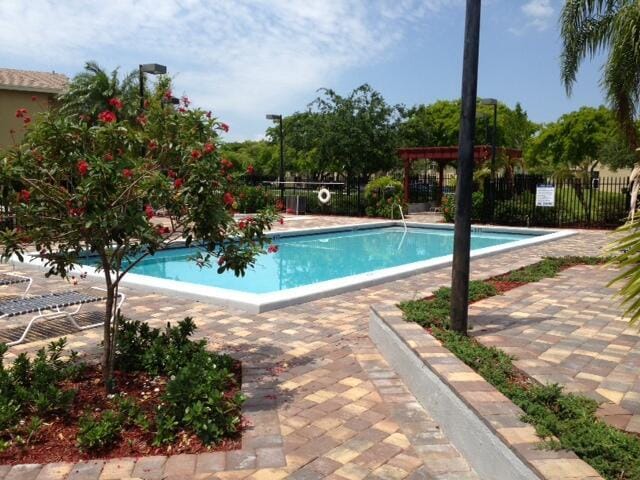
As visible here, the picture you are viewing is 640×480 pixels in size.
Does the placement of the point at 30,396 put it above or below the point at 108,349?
below

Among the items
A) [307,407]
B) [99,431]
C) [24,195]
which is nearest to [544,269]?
[307,407]

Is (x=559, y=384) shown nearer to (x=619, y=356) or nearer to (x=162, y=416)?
(x=619, y=356)

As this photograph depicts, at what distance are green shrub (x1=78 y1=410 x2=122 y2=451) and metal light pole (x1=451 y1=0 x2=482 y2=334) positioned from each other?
10.2ft

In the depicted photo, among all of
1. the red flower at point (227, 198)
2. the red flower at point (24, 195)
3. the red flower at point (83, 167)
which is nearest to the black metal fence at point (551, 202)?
the red flower at point (227, 198)

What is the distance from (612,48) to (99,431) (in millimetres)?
11568

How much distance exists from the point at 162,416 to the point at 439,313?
3.31 meters

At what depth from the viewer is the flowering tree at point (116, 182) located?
11.2 feet

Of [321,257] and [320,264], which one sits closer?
[320,264]

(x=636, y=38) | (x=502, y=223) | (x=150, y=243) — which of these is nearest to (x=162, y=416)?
Result: (x=150, y=243)

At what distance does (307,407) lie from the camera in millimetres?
3867

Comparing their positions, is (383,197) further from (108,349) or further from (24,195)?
(24,195)

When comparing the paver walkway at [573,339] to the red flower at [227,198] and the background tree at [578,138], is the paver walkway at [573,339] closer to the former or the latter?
the red flower at [227,198]

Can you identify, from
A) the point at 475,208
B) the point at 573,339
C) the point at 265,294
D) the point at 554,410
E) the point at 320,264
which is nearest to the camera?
the point at 554,410

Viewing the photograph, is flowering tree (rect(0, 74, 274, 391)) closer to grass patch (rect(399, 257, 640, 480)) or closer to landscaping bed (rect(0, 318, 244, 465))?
landscaping bed (rect(0, 318, 244, 465))
